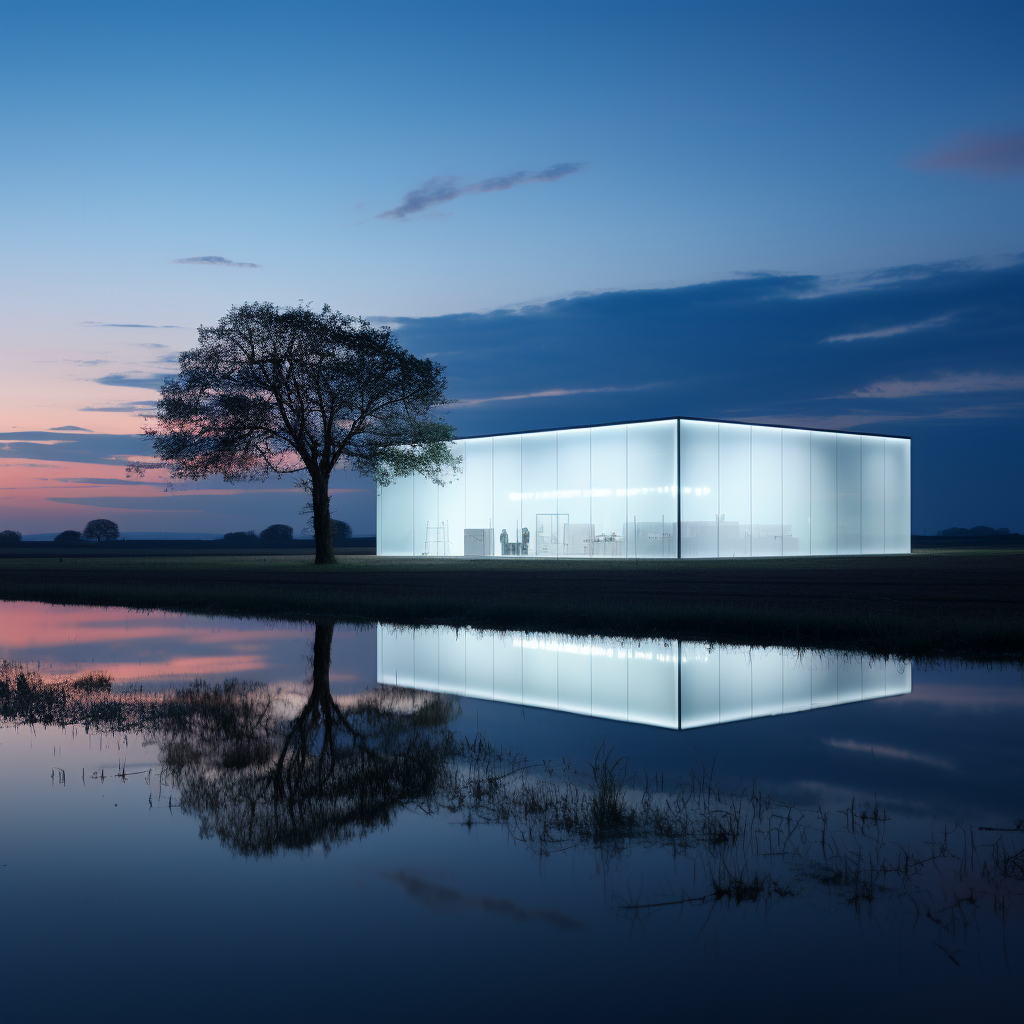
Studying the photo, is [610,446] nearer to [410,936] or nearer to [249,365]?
[249,365]

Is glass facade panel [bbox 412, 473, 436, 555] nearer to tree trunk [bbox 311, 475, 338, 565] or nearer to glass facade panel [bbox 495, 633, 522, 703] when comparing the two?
tree trunk [bbox 311, 475, 338, 565]

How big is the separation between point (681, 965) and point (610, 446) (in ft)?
165

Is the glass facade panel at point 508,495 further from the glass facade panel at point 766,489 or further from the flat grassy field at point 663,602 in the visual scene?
the flat grassy field at point 663,602

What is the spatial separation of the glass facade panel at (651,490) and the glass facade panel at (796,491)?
26.6 ft

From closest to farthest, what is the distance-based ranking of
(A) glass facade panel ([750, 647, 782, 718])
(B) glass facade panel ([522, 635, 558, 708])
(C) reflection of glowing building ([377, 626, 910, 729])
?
(A) glass facade panel ([750, 647, 782, 718])
(C) reflection of glowing building ([377, 626, 910, 729])
(B) glass facade panel ([522, 635, 558, 708])

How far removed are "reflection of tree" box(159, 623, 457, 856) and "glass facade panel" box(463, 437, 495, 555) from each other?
48554 mm

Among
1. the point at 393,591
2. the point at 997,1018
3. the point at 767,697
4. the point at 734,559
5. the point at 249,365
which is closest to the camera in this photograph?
the point at 997,1018

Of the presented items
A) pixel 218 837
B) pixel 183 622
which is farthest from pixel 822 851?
pixel 183 622

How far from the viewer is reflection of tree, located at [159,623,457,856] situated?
626cm

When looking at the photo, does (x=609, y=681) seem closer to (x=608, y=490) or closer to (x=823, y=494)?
(x=608, y=490)

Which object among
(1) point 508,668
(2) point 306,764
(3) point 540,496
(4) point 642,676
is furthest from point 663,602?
(3) point 540,496

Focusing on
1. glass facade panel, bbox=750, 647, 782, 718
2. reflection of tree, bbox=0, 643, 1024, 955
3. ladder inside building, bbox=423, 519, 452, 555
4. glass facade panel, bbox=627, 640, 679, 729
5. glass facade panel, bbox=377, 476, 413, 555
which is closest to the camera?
reflection of tree, bbox=0, 643, 1024, 955

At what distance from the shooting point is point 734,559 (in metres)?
52.9

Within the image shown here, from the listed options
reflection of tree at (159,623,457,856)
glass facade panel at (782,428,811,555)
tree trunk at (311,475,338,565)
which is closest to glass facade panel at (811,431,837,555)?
glass facade panel at (782,428,811,555)
